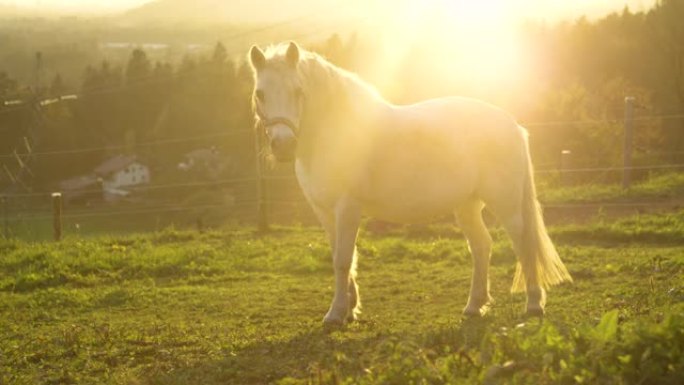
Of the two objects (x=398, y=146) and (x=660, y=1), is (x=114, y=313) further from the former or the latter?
(x=660, y=1)

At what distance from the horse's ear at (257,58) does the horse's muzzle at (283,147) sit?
58 cm

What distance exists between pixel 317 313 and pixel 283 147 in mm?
1854

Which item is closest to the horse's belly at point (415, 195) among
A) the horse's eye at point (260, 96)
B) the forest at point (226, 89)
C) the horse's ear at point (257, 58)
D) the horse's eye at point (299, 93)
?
the horse's eye at point (299, 93)

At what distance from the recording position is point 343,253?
5.75 metres

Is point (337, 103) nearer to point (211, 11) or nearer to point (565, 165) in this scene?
point (565, 165)

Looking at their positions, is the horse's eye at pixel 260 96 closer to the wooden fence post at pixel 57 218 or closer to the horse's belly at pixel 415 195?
the horse's belly at pixel 415 195

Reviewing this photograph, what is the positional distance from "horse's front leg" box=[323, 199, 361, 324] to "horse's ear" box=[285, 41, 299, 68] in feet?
3.56

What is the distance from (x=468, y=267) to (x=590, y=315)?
3.05 m

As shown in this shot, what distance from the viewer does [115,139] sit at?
48156 millimetres

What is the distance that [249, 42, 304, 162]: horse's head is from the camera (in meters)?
5.26

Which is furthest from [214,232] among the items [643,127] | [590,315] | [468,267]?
[643,127]

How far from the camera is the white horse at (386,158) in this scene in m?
5.58

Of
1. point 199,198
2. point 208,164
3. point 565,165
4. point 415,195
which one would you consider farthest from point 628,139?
point 208,164

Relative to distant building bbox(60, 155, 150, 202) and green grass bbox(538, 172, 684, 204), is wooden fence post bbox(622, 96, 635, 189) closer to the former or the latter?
green grass bbox(538, 172, 684, 204)
